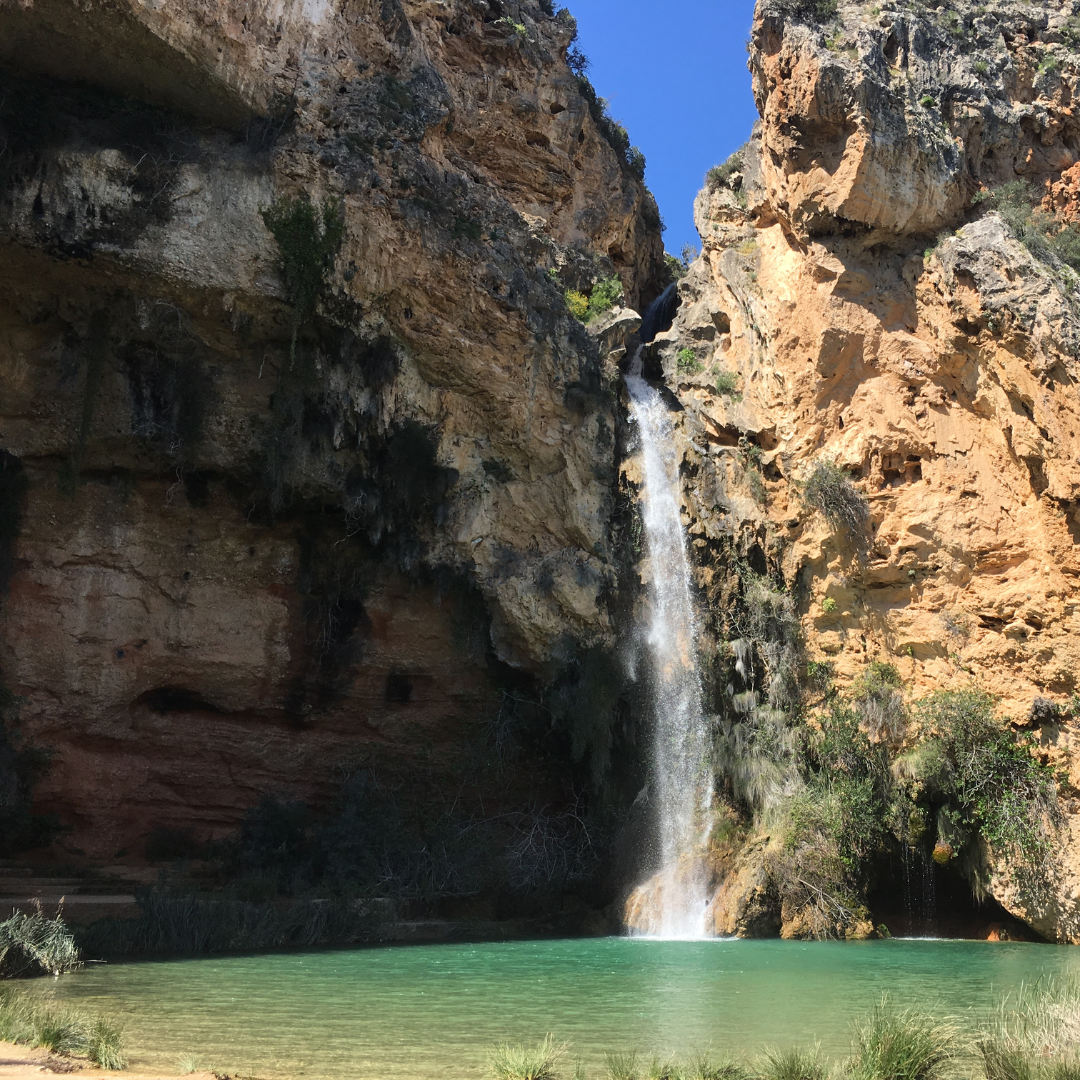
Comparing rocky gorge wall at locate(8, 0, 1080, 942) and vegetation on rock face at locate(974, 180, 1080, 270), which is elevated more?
vegetation on rock face at locate(974, 180, 1080, 270)

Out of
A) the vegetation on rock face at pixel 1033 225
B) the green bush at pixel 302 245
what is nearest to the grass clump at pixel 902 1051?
the green bush at pixel 302 245

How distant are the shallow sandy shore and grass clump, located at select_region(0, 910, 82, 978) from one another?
351 cm

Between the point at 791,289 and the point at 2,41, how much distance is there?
13.7 m

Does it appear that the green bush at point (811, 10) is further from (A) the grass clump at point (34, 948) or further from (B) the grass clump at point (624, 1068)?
(A) the grass clump at point (34, 948)

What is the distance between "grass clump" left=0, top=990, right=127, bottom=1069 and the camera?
5594mm

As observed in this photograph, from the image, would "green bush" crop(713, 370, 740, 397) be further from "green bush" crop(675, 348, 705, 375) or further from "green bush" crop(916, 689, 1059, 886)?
"green bush" crop(916, 689, 1059, 886)

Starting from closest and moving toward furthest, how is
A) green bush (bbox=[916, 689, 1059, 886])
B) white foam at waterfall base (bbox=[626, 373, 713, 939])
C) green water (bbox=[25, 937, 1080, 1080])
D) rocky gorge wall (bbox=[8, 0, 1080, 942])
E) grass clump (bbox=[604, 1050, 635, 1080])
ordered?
grass clump (bbox=[604, 1050, 635, 1080]), green water (bbox=[25, 937, 1080, 1080]), green bush (bbox=[916, 689, 1059, 886]), rocky gorge wall (bbox=[8, 0, 1080, 942]), white foam at waterfall base (bbox=[626, 373, 713, 939])

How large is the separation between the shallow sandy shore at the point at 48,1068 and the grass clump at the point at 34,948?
11.5 ft

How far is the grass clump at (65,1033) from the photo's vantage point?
5594 millimetres

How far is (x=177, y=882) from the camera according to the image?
1402cm

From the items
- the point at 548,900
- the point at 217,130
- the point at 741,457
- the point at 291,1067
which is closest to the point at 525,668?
the point at 548,900

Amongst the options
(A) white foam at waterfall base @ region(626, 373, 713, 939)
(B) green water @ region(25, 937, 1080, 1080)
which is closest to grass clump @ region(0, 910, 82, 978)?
(B) green water @ region(25, 937, 1080, 1080)

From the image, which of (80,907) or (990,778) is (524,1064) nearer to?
(80,907)

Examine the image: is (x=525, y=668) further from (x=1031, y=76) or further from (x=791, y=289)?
(x=1031, y=76)
